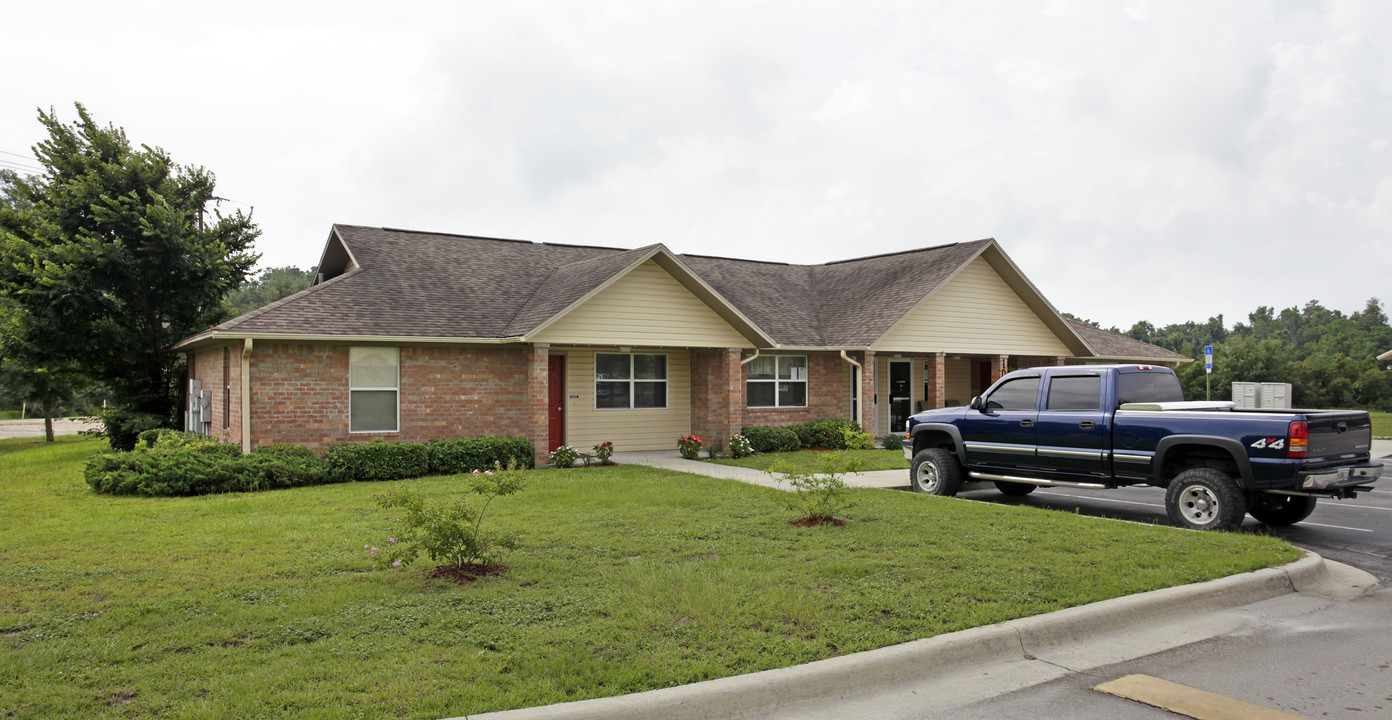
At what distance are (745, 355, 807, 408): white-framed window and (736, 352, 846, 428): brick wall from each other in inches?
6.3

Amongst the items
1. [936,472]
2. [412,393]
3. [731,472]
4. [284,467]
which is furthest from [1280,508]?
[284,467]

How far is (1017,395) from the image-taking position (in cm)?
1235

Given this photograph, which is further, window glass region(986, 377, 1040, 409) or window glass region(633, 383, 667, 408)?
window glass region(633, 383, 667, 408)

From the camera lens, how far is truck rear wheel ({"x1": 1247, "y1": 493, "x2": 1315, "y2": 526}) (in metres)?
10.4

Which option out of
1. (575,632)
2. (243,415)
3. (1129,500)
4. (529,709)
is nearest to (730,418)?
(1129,500)

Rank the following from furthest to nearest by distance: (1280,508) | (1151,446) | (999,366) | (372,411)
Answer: (999,366), (372,411), (1280,508), (1151,446)

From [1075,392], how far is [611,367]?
36.6 ft

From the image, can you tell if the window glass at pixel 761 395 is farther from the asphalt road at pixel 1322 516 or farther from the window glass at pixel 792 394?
the asphalt road at pixel 1322 516

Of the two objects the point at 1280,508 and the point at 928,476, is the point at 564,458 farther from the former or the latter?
the point at 1280,508

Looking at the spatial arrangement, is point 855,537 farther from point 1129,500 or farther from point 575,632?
point 1129,500

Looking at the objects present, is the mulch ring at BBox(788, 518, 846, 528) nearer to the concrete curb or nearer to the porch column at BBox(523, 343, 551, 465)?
the concrete curb

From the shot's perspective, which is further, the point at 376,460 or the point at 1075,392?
the point at 376,460

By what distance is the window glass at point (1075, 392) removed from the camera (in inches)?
443

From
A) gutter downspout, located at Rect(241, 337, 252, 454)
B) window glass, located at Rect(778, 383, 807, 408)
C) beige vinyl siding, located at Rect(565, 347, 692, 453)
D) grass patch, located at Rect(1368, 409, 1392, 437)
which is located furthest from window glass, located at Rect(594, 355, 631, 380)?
grass patch, located at Rect(1368, 409, 1392, 437)
